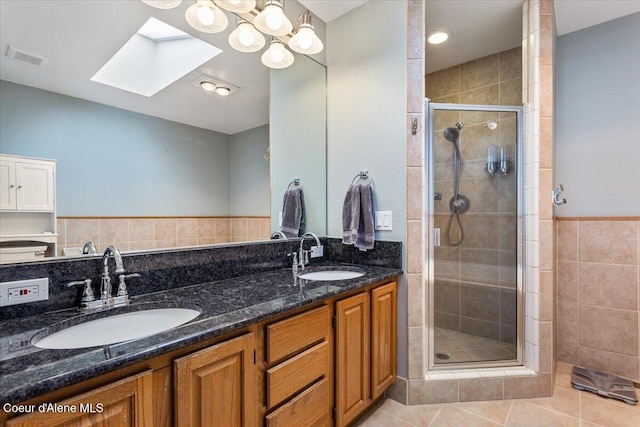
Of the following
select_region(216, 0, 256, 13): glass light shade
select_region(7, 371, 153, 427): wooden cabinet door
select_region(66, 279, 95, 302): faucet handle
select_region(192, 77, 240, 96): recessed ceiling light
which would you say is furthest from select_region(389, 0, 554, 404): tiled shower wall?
select_region(66, 279, 95, 302): faucet handle

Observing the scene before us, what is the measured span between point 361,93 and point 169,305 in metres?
1.70

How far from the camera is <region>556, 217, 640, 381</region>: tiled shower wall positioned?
2018 mm

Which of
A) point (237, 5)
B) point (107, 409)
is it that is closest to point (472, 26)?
point (237, 5)

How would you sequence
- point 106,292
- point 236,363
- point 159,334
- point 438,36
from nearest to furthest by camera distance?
point 159,334 < point 236,363 < point 106,292 < point 438,36

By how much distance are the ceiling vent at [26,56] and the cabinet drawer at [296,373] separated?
1370 mm

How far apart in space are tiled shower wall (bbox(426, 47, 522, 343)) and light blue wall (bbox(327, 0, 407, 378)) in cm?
35

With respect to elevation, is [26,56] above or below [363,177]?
above

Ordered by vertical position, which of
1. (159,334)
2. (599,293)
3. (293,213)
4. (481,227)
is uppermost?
(293,213)

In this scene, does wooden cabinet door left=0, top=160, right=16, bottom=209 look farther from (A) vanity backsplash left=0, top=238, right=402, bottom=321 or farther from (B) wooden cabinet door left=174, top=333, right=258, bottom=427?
(B) wooden cabinet door left=174, top=333, right=258, bottom=427

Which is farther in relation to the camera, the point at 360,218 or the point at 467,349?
the point at 467,349

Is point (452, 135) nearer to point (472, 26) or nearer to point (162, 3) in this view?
point (472, 26)

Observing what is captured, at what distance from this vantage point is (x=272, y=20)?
1.54 metres

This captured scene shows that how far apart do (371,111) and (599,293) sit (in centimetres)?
210

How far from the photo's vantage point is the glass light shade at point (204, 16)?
139cm
